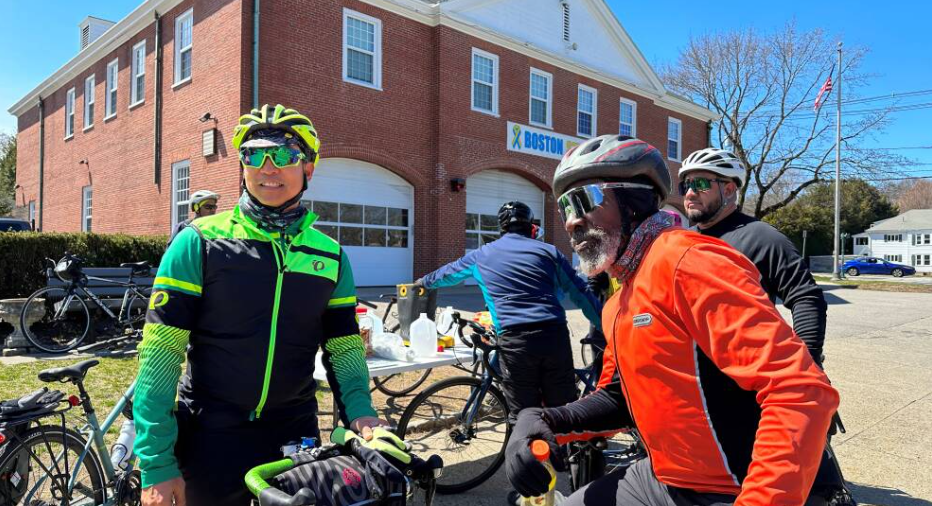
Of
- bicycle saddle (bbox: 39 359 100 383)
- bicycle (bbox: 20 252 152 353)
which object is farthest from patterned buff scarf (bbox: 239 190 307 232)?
bicycle (bbox: 20 252 152 353)

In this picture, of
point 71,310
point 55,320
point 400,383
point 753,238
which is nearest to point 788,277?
point 753,238

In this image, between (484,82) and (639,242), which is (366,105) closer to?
(484,82)

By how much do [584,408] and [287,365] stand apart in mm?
1092

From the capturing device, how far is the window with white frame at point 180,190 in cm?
1638

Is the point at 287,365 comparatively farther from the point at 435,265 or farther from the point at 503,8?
the point at 503,8

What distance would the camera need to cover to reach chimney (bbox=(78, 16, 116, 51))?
23.2 metres

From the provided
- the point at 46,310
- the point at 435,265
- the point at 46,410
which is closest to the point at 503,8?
the point at 435,265

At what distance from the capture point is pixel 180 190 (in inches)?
653

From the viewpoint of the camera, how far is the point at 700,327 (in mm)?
1452

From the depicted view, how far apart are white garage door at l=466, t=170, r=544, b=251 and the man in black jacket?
49.3 feet

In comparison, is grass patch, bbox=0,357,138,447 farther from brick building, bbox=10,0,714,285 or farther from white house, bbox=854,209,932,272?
white house, bbox=854,209,932,272

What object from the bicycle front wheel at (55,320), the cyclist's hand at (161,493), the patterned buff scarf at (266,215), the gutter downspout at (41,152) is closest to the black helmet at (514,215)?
the patterned buff scarf at (266,215)

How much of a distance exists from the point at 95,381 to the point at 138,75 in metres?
15.3

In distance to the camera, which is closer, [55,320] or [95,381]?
[95,381]
